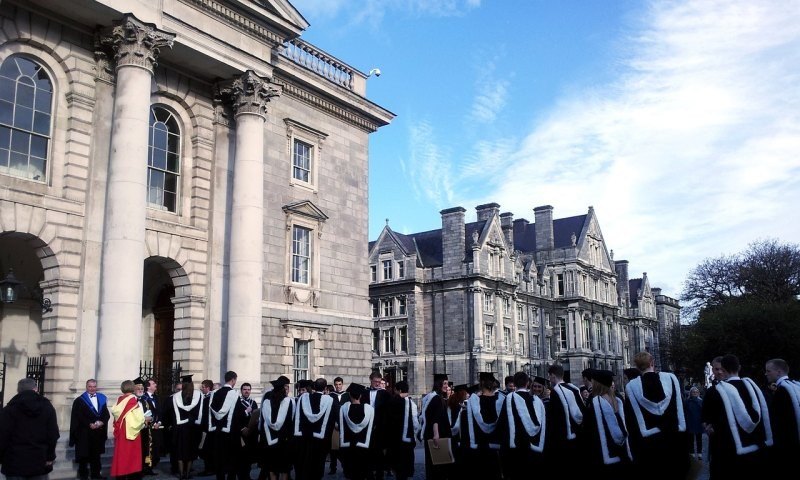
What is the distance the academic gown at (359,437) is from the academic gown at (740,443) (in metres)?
5.82

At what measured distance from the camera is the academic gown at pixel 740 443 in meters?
8.97

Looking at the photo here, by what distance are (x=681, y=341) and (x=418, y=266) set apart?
22825 millimetres

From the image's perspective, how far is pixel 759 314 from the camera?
46.6 m

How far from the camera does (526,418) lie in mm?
10539

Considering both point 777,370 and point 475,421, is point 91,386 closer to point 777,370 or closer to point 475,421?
point 475,421

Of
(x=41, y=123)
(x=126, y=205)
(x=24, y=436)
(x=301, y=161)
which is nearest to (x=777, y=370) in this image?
(x=24, y=436)

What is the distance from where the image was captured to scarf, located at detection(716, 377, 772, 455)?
29.5 feet

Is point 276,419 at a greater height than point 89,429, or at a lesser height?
greater

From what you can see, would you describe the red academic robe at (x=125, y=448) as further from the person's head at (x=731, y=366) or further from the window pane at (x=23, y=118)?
the person's head at (x=731, y=366)

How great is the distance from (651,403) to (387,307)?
5734cm

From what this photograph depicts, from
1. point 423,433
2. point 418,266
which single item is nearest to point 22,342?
point 423,433

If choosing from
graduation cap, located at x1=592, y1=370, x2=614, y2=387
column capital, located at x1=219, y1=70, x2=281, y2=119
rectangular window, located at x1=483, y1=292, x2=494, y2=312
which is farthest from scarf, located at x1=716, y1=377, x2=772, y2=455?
rectangular window, located at x1=483, y1=292, x2=494, y2=312

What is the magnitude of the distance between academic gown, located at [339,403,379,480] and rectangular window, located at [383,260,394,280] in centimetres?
5338

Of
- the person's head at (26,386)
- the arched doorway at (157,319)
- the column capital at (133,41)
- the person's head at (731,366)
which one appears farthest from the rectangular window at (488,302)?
the person's head at (26,386)
